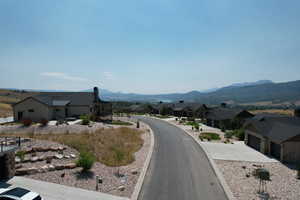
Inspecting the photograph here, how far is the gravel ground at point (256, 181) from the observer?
10680 millimetres

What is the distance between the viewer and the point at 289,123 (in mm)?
21609

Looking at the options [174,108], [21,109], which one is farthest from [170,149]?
[174,108]

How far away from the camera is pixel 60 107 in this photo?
1454 inches

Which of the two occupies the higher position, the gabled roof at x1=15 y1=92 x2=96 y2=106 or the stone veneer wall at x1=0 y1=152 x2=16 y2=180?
the gabled roof at x1=15 y1=92 x2=96 y2=106

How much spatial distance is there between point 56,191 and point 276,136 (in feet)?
70.2

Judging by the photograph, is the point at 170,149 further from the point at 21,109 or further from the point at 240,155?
the point at 21,109

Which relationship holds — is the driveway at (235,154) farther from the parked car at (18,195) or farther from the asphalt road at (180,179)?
the parked car at (18,195)

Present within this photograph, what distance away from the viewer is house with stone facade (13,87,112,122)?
113 feet

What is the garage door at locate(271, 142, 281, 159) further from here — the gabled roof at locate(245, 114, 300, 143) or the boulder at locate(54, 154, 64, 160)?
the boulder at locate(54, 154, 64, 160)

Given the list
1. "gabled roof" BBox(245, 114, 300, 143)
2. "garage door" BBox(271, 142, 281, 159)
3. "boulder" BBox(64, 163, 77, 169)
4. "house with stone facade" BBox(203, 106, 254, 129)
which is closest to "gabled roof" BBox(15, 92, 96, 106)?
"boulder" BBox(64, 163, 77, 169)

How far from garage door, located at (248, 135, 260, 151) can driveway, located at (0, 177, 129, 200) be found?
66.2 ft

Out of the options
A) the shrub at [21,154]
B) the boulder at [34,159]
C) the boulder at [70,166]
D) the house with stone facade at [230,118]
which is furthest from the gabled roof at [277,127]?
the shrub at [21,154]

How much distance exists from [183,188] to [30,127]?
23851 mm

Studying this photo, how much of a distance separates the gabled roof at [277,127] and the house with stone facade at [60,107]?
3241cm
